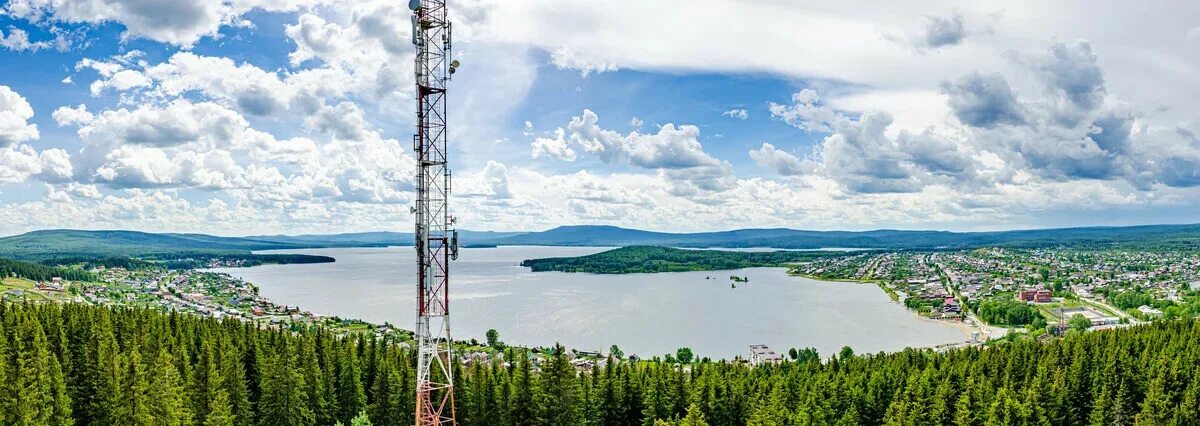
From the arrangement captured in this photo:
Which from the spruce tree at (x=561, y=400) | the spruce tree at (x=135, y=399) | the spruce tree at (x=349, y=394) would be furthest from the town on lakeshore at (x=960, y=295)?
the spruce tree at (x=135, y=399)

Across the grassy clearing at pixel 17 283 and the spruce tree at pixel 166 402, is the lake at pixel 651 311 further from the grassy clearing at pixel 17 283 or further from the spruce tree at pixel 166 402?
the spruce tree at pixel 166 402

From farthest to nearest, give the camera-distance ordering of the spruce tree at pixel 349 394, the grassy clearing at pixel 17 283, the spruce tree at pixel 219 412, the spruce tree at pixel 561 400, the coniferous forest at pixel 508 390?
the grassy clearing at pixel 17 283 < the spruce tree at pixel 349 394 < the spruce tree at pixel 561 400 < the coniferous forest at pixel 508 390 < the spruce tree at pixel 219 412

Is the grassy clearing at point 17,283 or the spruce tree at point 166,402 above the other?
the spruce tree at point 166,402

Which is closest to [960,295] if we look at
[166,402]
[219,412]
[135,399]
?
[219,412]

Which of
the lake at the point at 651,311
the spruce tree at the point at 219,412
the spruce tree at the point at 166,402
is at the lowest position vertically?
the lake at the point at 651,311

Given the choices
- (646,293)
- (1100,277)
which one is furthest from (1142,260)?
(646,293)

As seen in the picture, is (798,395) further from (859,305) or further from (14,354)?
(859,305)

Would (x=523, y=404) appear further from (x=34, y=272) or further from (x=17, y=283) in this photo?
(x=34, y=272)

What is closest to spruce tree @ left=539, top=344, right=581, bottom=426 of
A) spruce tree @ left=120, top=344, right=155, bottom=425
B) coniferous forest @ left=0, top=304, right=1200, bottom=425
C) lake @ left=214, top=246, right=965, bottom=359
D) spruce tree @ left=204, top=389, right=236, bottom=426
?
coniferous forest @ left=0, top=304, right=1200, bottom=425
